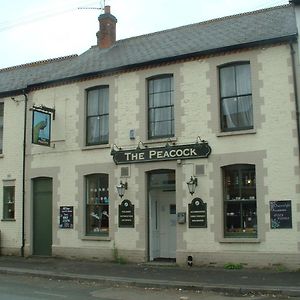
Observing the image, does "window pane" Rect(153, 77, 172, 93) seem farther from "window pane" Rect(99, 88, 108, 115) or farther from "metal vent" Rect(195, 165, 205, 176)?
"metal vent" Rect(195, 165, 205, 176)

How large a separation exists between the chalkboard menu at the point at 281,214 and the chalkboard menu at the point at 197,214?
→ 216 centimetres

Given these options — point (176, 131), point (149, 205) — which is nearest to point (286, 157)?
point (176, 131)

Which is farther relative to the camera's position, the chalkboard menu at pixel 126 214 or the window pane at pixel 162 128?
the chalkboard menu at pixel 126 214

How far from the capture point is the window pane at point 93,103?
62.2 feet

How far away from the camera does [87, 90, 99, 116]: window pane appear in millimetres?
18953

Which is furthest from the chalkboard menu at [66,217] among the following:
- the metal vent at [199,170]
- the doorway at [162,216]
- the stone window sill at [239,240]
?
the stone window sill at [239,240]

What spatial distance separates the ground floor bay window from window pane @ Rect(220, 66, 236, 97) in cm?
237

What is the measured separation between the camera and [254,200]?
15539 millimetres

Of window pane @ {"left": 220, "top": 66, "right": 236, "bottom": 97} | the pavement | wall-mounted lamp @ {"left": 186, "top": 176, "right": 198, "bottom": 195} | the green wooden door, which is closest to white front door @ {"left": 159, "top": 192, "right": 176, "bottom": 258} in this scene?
the pavement

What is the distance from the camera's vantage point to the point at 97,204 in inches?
725

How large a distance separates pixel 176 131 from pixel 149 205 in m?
2.70

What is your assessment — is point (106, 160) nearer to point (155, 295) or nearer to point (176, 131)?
point (176, 131)

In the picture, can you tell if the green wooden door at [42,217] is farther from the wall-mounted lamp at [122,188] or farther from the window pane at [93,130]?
the wall-mounted lamp at [122,188]

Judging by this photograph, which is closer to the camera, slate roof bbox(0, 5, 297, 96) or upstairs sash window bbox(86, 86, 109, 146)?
slate roof bbox(0, 5, 297, 96)
